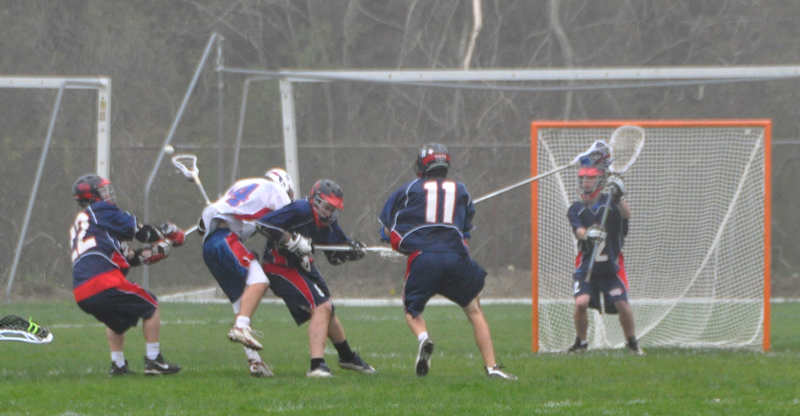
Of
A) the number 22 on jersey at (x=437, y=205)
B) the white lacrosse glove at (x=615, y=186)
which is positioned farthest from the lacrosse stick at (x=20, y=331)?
the white lacrosse glove at (x=615, y=186)

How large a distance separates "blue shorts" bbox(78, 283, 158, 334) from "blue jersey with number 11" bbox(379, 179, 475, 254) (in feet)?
5.37

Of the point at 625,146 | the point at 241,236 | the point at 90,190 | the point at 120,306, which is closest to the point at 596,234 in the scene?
the point at 625,146

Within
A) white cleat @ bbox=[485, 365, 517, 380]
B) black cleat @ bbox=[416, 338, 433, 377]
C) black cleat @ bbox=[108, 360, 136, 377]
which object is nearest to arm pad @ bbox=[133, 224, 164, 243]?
black cleat @ bbox=[108, 360, 136, 377]

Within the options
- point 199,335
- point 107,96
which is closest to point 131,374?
point 199,335

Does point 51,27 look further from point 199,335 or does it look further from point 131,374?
point 131,374

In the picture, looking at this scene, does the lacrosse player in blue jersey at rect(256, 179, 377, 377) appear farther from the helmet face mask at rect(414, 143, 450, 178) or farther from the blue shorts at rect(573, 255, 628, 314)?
the blue shorts at rect(573, 255, 628, 314)

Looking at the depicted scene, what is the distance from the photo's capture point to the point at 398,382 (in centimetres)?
620

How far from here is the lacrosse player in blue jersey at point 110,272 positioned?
21.3 ft

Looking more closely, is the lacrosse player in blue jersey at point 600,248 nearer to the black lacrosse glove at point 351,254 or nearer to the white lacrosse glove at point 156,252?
the black lacrosse glove at point 351,254

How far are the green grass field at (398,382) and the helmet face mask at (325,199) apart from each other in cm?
104

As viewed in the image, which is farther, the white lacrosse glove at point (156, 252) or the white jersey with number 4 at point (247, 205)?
the white lacrosse glove at point (156, 252)

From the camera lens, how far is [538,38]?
1889 centimetres

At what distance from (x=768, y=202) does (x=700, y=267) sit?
4.18 feet

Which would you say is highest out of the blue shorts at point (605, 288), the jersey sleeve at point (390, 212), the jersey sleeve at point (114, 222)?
the jersey sleeve at point (390, 212)
